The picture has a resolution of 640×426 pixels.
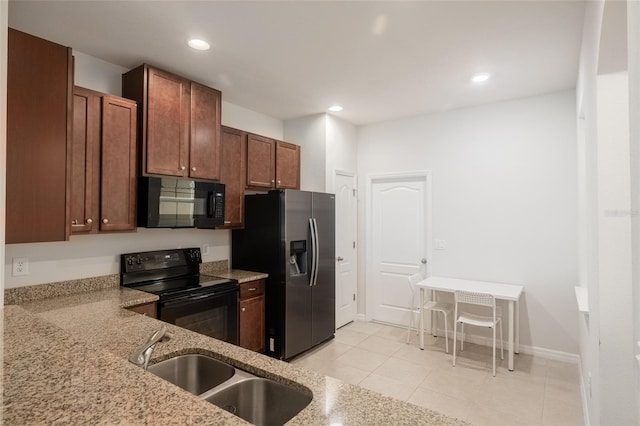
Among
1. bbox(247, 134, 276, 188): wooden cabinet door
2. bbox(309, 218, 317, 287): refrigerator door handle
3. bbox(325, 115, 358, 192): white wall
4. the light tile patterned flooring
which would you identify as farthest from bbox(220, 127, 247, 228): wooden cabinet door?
the light tile patterned flooring

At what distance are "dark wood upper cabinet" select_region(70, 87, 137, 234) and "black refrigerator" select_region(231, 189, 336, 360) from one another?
1228mm

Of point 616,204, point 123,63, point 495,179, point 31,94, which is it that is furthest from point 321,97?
point 616,204

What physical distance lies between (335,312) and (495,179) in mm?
2461

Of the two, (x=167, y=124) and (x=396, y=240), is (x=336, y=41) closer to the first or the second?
(x=167, y=124)

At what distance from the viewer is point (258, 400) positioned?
1.25 meters

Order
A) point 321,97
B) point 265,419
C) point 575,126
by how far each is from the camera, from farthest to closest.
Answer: point 321,97
point 575,126
point 265,419

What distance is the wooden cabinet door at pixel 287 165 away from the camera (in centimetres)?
413

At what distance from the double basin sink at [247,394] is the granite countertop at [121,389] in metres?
0.03

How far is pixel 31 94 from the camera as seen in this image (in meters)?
2.01

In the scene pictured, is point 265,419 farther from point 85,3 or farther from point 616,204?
point 85,3

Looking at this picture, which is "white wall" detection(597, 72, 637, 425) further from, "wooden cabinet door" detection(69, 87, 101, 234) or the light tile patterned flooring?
"wooden cabinet door" detection(69, 87, 101, 234)

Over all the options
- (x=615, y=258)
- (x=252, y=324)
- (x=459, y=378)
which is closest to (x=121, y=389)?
(x=615, y=258)

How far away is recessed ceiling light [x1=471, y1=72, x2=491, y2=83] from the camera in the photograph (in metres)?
3.16

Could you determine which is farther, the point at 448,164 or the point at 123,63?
the point at 448,164
